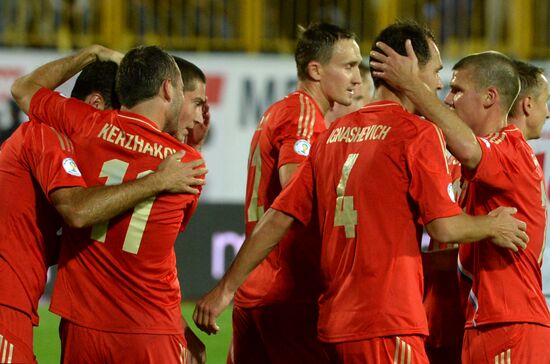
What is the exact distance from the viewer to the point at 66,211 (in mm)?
5113

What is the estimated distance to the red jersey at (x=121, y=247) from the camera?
5.25 metres

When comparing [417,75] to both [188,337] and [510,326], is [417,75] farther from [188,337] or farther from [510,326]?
[188,337]

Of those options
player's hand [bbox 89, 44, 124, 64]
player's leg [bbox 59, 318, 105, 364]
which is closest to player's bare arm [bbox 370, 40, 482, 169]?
player's hand [bbox 89, 44, 124, 64]

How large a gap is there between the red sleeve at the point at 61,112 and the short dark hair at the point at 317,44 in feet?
7.29

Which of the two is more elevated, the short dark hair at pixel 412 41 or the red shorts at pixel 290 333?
the short dark hair at pixel 412 41

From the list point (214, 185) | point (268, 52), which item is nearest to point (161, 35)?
point (268, 52)

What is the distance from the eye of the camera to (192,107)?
605 centimetres

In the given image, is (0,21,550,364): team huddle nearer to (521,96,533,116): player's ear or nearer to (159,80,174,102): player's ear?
(159,80,174,102): player's ear

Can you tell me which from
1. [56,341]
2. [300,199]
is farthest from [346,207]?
[56,341]

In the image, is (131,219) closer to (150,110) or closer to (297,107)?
(150,110)

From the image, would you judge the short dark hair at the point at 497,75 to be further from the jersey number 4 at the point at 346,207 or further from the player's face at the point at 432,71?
the jersey number 4 at the point at 346,207

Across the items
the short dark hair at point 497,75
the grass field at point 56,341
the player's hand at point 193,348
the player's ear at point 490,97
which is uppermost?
the short dark hair at point 497,75

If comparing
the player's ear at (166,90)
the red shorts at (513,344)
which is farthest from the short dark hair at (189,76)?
the red shorts at (513,344)

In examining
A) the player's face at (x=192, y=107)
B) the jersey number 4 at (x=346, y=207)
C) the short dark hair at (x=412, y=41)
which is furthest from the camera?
the player's face at (x=192, y=107)
